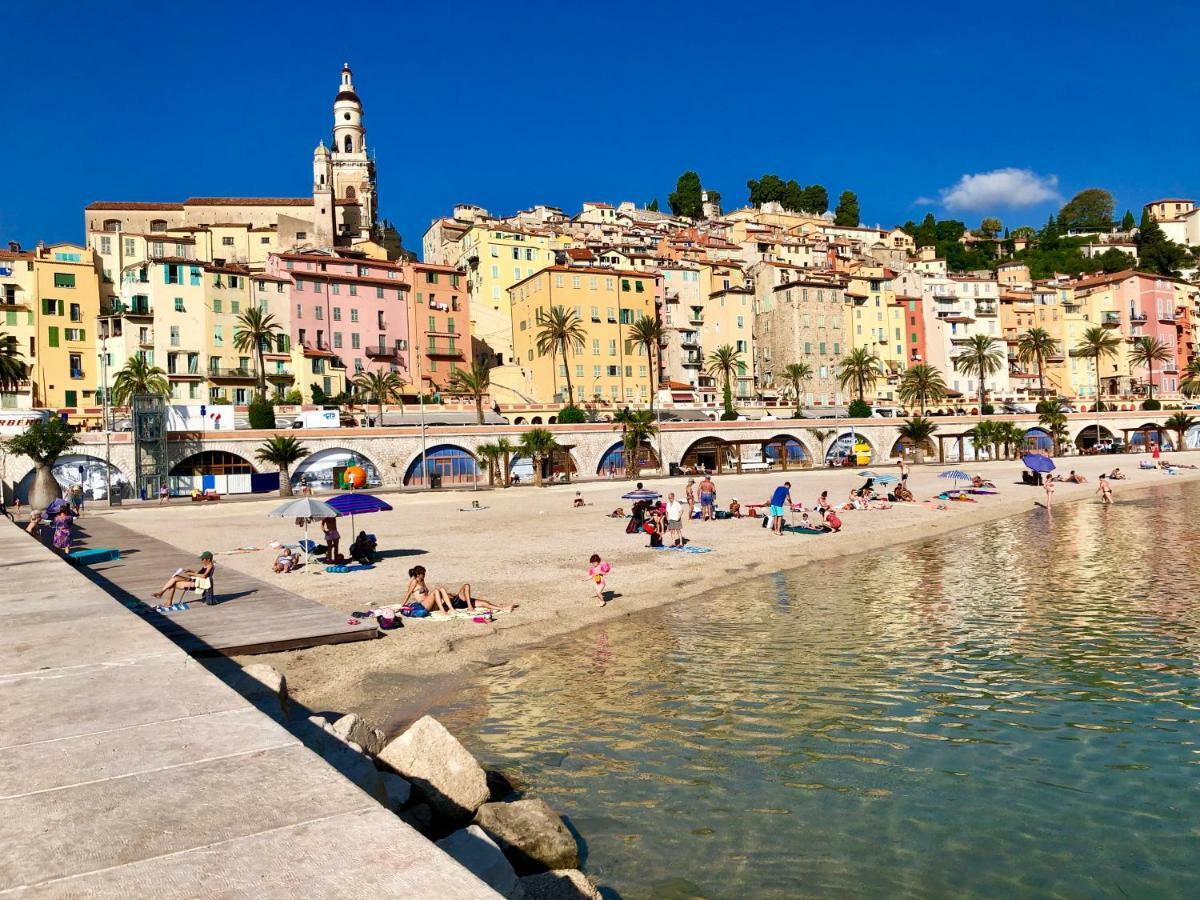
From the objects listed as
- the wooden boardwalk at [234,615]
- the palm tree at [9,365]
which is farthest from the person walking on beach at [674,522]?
the palm tree at [9,365]


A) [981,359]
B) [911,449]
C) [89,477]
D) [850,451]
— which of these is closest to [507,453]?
[89,477]

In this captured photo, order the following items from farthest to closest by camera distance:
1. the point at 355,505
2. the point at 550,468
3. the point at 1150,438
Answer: the point at 1150,438 → the point at 550,468 → the point at 355,505

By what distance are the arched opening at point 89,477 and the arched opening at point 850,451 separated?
5719cm

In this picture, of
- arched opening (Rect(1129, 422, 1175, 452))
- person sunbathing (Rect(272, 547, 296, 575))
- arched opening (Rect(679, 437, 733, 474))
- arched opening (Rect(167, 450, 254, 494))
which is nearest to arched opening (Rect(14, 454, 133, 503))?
arched opening (Rect(167, 450, 254, 494))

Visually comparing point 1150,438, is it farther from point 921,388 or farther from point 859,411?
point 859,411

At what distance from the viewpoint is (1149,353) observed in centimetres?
11544

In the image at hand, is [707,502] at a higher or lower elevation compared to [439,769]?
higher

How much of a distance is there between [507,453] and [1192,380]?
107958 millimetres

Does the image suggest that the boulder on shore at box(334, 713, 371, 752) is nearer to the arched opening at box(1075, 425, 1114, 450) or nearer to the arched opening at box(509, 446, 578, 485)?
the arched opening at box(509, 446, 578, 485)

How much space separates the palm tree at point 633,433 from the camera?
70375 millimetres

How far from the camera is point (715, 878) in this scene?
725 cm

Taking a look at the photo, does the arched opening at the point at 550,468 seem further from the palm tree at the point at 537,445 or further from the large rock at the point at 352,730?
the large rock at the point at 352,730

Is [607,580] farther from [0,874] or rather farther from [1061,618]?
[0,874]

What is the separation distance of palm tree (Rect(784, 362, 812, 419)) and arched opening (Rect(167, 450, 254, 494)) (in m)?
62.5
